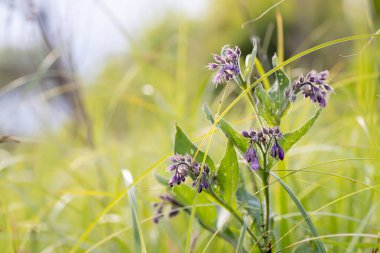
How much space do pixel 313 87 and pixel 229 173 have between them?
0.20 m

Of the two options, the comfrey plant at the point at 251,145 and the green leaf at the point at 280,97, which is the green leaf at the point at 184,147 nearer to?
the comfrey plant at the point at 251,145

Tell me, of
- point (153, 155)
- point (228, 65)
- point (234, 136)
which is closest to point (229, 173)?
point (234, 136)

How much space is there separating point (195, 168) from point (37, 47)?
170cm

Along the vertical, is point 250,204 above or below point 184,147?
below

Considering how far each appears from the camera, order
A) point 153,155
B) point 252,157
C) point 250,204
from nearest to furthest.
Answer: point 252,157 < point 250,204 < point 153,155

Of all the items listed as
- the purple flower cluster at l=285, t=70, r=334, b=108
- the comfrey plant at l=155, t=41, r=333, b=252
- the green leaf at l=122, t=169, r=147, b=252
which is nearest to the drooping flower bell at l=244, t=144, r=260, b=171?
the comfrey plant at l=155, t=41, r=333, b=252

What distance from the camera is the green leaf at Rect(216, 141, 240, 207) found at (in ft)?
2.88

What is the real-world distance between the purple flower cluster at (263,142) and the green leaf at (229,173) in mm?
60

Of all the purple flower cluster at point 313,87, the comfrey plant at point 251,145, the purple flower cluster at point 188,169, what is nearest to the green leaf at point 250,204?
the comfrey plant at point 251,145

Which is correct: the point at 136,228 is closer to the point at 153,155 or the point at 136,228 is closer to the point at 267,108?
the point at 267,108

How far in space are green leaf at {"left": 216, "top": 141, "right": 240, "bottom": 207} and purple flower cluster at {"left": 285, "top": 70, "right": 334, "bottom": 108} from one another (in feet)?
0.44

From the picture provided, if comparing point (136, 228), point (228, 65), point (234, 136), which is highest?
point (228, 65)

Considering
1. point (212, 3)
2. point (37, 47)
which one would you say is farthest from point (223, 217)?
point (212, 3)

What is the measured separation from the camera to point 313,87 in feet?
2.78
